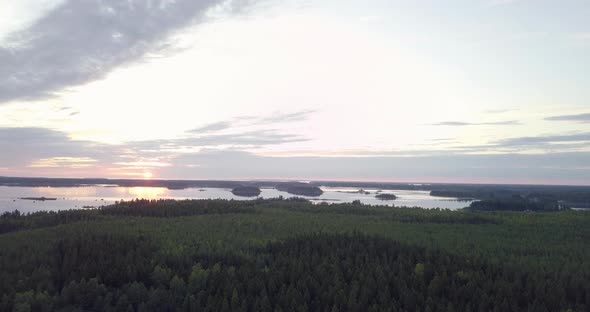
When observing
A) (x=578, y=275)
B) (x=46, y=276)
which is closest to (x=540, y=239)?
(x=578, y=275)

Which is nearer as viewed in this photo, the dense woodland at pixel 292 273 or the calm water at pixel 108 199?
the dense woodland at pixel 292 273

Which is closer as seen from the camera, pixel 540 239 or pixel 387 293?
pixel 387 293

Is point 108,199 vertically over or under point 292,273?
under

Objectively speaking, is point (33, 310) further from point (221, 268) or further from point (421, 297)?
point (421, 297)

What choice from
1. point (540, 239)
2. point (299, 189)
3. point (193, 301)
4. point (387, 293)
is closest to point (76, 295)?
point (193, 301)

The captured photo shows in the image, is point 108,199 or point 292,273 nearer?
point 292,273

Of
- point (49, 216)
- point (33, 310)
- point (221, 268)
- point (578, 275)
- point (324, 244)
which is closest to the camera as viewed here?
point (33, 310)

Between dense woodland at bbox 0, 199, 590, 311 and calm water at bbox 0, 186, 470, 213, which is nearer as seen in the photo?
dense woodland at bbox 0, 199, 590, 311

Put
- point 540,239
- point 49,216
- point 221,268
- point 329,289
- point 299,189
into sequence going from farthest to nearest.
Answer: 1. point 299,189
2. point 49,216
3. point 540,239
4. point 221,268
5. point 329,289

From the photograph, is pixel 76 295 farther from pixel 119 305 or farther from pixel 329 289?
pixel 329 289
